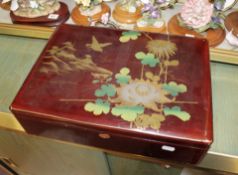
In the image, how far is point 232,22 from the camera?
2.18 feet

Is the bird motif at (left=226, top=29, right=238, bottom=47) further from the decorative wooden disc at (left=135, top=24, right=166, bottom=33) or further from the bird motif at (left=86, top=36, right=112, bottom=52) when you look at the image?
the bird motif at (left=86, top=36, right=112, bottom=52)

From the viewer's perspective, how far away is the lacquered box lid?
47 cm

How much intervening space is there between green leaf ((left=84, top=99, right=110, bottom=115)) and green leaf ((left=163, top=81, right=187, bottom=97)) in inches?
4.8

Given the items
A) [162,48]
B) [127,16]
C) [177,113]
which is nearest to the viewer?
[177,113]

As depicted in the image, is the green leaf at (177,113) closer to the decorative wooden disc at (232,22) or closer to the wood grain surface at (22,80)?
the wood grain surface at (22,80)

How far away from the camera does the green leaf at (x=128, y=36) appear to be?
60 centimetres

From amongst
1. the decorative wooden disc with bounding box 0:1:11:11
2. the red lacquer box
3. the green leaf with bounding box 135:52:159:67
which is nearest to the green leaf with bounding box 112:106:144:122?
the red lacquer box

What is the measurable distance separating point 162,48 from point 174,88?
116 millimetres

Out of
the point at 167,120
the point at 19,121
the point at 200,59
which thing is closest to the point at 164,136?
the point at 167,120

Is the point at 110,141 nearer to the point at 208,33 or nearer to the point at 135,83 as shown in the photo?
the point at 135,83

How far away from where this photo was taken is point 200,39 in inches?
23.2

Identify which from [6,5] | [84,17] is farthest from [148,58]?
[6,5]

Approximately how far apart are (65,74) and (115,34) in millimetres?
160

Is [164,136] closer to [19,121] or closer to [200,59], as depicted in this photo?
[200,59]
